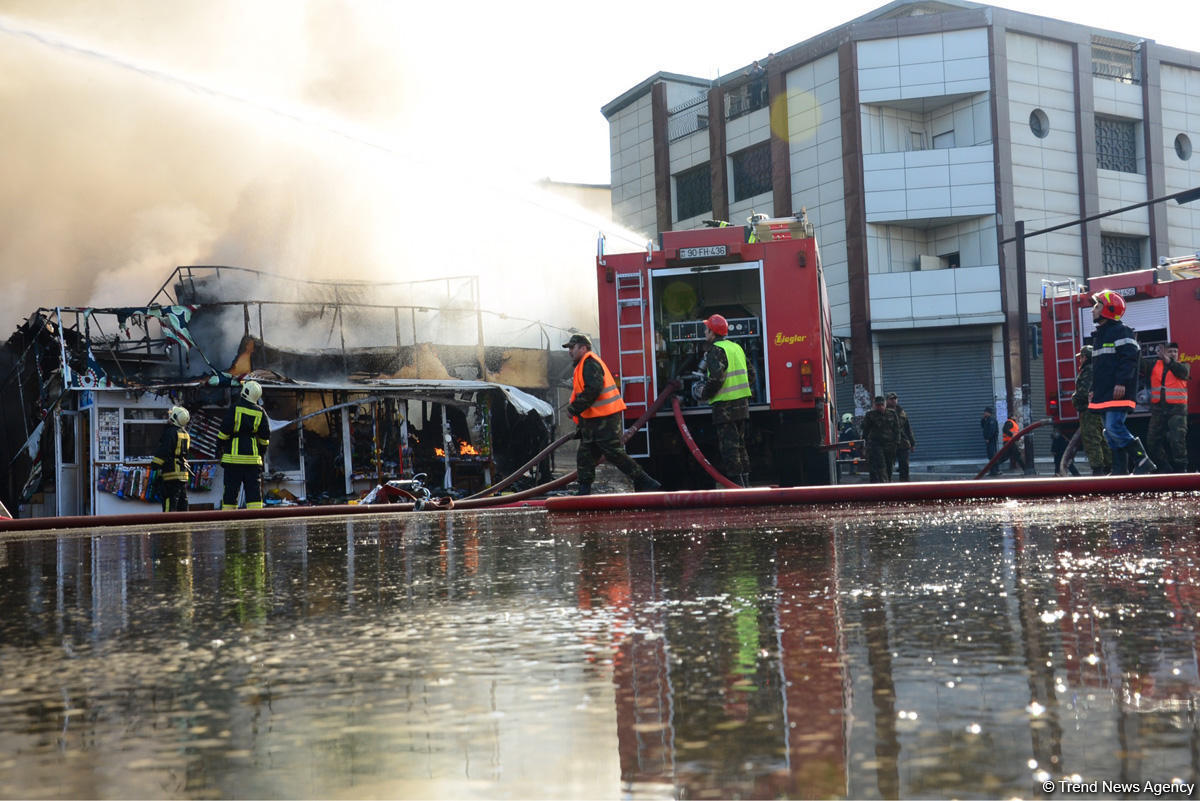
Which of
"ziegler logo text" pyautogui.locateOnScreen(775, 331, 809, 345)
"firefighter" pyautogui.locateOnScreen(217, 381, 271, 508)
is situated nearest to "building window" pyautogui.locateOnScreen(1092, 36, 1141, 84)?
"ziegler logo text" pyautogui.locateOnScreen(775, 331, 809, 345)

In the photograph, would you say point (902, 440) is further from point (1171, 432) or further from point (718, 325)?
point (718, 325)

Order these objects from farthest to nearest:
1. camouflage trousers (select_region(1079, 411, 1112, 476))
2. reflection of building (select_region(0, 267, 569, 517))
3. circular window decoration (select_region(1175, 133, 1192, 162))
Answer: circular window decoration (select_region(1175, 133, 1192, 162)), reflection of building (select_region(0, 267, 569, 517)), camouflage trousers (select_region(1079, 411, 1112, 476))

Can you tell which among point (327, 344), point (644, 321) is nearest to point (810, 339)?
point (644, 321)

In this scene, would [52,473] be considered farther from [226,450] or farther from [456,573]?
[456,573]

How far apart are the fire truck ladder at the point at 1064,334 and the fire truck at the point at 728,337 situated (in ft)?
17.6

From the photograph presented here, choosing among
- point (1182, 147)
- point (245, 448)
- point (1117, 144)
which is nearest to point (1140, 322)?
point (245, 448)

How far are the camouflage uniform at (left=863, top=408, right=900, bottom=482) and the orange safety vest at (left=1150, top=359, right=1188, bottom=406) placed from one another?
13.9ft

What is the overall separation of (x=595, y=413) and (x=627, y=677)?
7556 millimetres

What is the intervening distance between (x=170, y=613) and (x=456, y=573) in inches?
33.2

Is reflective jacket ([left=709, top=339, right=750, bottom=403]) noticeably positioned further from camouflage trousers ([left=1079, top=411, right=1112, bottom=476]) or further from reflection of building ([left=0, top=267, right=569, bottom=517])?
reflection of building ([left=0, top=267, right=569, bottom=517])

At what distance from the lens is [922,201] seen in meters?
28.2

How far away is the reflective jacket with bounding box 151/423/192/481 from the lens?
493 inches

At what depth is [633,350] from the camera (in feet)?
35.0

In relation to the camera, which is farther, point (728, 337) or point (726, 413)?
point (728, 337)
